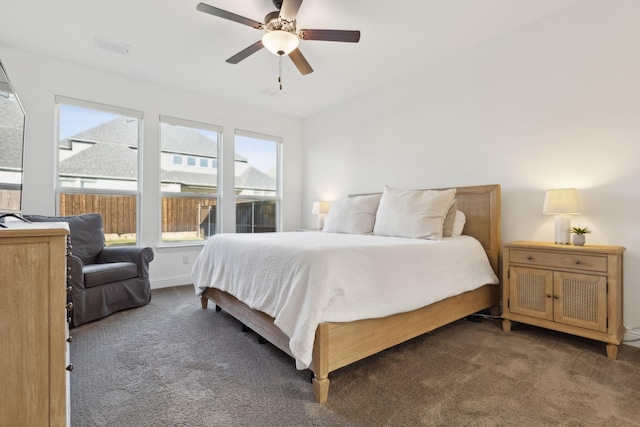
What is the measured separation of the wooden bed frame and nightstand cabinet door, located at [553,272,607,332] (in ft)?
1.87

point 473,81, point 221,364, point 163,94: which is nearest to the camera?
point 221,364

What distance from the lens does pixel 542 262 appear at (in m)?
2.32

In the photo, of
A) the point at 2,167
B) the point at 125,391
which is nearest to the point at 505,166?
the point at 125,391

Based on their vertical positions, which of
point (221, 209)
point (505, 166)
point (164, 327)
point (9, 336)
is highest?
point (505, 166)

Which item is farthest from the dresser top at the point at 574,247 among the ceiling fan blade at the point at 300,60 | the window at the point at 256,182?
the window at the point at 256,182

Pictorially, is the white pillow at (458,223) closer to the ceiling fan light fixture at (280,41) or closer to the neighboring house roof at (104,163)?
the ceiling fan light fixture at (280,41)

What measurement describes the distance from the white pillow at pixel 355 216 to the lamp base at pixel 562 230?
5.16 ft

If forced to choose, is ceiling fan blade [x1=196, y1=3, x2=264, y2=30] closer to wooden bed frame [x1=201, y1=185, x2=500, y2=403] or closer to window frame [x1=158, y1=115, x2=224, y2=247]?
wooden bed frame [x1=201, y1=185, x2=500, y2=403]

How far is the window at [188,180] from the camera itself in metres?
4.08

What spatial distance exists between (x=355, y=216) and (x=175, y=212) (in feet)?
8.17

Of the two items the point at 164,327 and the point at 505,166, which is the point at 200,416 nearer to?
the point at 164,327

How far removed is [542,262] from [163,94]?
450 cm

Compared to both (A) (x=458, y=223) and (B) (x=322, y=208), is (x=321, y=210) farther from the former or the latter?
(A) (x=458, y=223)

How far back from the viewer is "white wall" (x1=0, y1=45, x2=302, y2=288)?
3.18m
